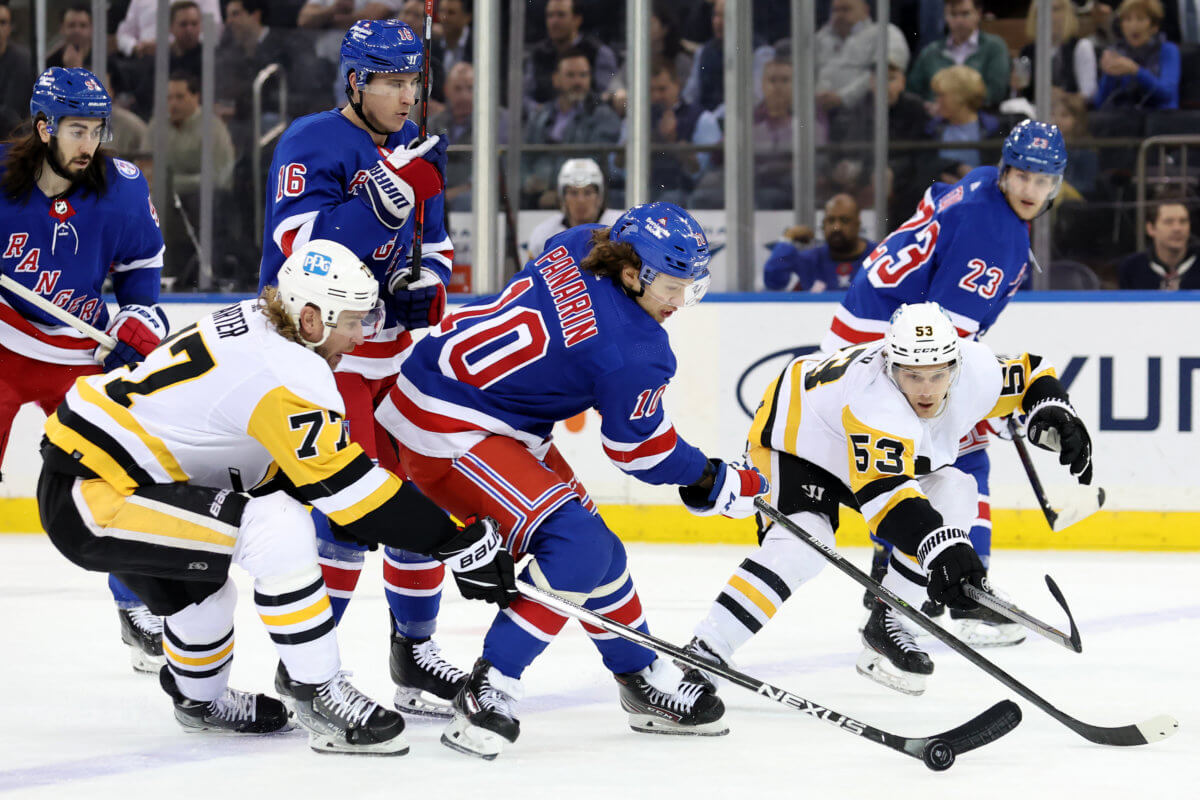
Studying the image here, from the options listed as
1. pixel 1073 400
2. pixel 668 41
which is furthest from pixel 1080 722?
pixel 668 41

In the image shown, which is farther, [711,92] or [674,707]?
[711,92]

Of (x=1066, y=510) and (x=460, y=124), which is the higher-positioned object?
(x=460, y=124)

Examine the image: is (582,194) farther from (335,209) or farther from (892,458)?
(892,458)

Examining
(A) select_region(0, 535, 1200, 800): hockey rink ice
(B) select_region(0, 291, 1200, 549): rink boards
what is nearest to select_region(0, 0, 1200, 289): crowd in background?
(B) select_region(0, 291, 1200, 549): rink boards

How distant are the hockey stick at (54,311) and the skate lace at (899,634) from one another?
6.06 feet

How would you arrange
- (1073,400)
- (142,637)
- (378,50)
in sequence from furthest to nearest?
(1073,400) → (142,637) → (378,50)

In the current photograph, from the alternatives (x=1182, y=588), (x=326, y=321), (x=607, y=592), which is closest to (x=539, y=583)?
(x=607, y=592)

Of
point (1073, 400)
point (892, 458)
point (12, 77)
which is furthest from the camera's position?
point (12, 77)

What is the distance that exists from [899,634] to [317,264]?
1541mm

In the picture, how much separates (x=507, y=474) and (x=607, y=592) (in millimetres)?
284

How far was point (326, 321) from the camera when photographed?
275 centimetres

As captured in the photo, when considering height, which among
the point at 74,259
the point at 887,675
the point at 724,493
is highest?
the point at 74,259

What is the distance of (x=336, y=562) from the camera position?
10.6 ft

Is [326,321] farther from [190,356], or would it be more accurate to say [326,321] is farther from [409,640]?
[409,640]
